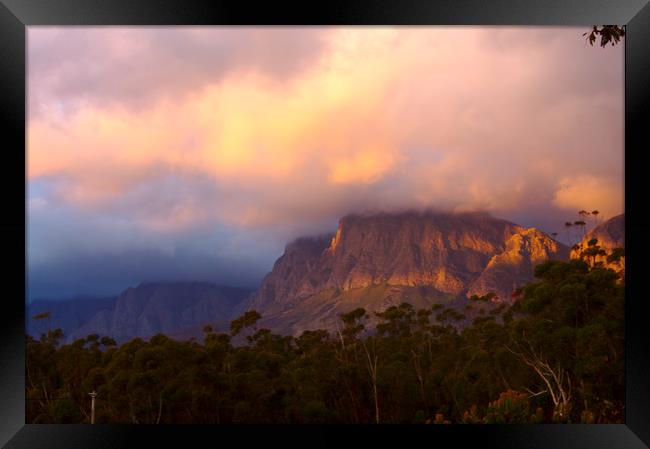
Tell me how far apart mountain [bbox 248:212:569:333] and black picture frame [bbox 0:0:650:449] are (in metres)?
30.9

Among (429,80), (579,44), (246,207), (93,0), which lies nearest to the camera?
(93,0)

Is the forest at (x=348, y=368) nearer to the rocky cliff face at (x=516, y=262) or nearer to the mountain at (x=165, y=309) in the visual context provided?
the rocky cliff face at (x=516, y=262)

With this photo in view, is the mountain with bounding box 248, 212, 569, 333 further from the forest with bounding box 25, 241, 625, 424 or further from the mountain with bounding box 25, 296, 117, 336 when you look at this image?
the forest with bounding box 25, 241, 625, 424

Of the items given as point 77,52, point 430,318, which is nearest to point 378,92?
point 430,318

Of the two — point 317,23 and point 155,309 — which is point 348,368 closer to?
point 317,23

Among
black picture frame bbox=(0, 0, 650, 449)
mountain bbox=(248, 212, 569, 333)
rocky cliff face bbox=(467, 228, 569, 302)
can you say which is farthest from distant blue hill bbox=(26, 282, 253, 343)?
black picture frame bbox=(0, 0, 650, 449)

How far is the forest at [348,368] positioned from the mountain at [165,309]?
1712 centimetres

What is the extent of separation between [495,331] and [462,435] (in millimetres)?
13910

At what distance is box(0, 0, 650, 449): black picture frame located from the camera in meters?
2.74

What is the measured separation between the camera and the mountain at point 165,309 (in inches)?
1468

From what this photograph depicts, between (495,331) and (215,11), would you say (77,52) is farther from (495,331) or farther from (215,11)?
(215,11)

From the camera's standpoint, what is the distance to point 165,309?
125 feet

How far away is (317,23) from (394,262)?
39.0 meters

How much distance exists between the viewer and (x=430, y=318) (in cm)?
2167
